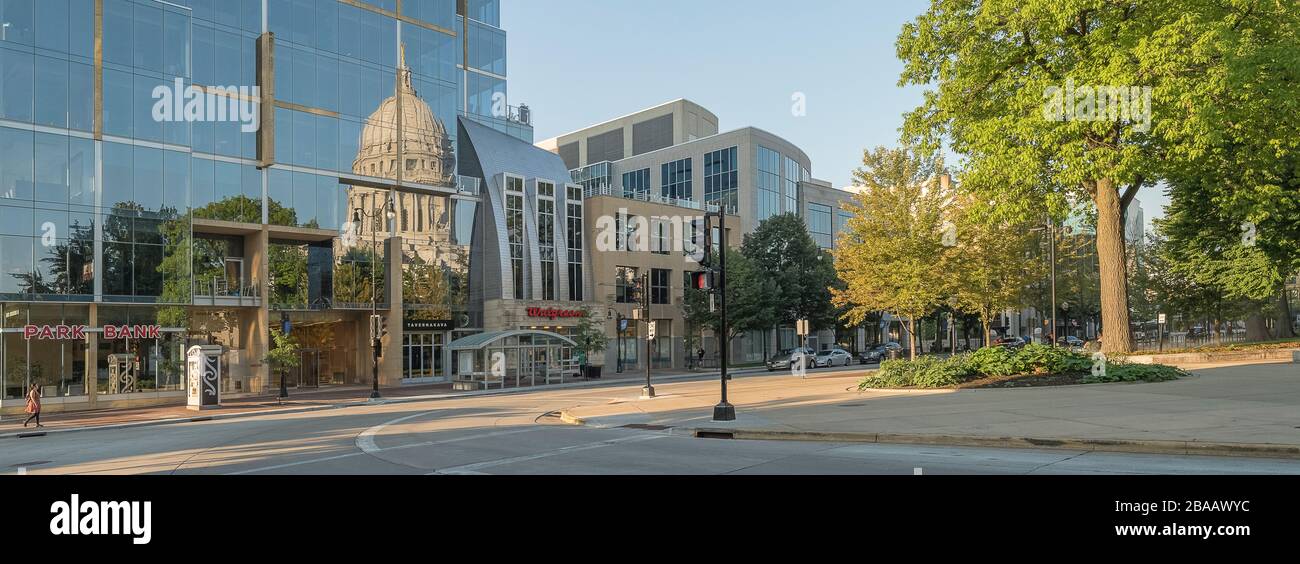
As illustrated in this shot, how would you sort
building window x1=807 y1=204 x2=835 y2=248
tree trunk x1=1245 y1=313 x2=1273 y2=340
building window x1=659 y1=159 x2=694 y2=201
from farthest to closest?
building window x1=807 y1=204 x2=835 y2=248
building window x1=659 y1=159 x2=694 y2=201
tree trunk x1=1245 y1=313 x2=1273 y2=340

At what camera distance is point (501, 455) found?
45.1ft

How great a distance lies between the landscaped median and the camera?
23.3 m

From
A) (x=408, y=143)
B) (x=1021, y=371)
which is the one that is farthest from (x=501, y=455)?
(x=408, y=143)

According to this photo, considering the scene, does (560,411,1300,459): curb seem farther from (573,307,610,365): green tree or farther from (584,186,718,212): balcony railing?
(584,186,718,212): balcony railing

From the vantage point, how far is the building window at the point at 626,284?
189 ft

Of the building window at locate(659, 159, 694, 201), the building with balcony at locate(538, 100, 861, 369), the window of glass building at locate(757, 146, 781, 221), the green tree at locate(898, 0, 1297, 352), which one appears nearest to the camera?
the green tree at locate(898, 0, 1297, 352)

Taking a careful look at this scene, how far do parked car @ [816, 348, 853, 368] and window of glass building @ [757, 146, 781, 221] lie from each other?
1904cm

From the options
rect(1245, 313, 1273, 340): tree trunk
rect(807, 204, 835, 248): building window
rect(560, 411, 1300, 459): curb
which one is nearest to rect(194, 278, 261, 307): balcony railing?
rect(560, 411, 1300, 459): curb

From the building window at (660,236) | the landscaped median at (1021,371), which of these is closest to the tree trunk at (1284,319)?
the landscaped median at (1021,371)

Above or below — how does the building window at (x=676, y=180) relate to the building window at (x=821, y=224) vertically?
above

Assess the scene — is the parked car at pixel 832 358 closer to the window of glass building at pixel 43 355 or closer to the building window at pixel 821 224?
the building window at pixel 821 224

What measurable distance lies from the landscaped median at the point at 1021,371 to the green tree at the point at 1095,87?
3764 millimetres

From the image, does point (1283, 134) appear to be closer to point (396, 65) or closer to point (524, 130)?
point (396, 65)

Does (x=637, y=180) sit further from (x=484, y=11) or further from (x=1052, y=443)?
(x=1052, y=443)
